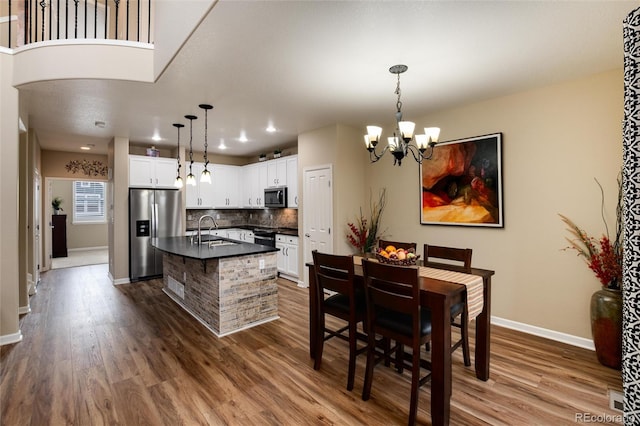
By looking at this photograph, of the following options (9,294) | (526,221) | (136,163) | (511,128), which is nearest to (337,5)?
(511,128)

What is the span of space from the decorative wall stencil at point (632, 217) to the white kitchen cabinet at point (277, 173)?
5077mm

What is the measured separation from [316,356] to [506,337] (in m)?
2.19

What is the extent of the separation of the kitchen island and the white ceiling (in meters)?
1.82

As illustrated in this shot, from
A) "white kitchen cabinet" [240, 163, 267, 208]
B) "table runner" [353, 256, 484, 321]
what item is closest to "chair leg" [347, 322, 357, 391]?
"table runner" [353, 256, 484, 321]

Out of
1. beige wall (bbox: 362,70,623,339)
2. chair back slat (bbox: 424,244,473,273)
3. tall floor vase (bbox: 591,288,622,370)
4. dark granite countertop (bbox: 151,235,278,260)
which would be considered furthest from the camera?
dark granite countertop (bbox: 151,235,278,260)

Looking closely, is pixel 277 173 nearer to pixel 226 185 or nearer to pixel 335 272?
pixel 226 185

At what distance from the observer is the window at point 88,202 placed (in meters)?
9.56

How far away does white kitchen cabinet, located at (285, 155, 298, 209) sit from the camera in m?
5.82

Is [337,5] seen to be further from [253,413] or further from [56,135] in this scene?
[56,135]

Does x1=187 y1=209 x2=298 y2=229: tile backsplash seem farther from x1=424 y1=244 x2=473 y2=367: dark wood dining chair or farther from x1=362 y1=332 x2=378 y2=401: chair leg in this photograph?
x1=362 y1=332 x2=378 y2=401: chair leg

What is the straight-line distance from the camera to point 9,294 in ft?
10.7

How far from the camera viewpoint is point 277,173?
6281mm

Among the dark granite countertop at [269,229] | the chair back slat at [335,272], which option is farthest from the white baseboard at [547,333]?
the dark granite countertop at [269,229]

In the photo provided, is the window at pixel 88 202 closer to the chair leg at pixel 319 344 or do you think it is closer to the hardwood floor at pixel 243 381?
the hardwood floor at pixel 243 381
